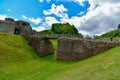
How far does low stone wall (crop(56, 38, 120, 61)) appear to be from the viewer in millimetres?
53469

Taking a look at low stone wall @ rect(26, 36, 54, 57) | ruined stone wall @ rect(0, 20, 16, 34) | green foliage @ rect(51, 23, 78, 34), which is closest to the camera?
low stone wall @ rect(26, 36, 54, 57)

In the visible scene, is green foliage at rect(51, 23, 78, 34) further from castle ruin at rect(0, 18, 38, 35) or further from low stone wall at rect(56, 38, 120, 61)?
low stone wall at rect(56, 38, 120, 61)

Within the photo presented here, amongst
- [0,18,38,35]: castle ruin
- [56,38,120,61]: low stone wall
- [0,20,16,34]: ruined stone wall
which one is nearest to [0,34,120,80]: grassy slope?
[56,38,120,61]: low stone wall

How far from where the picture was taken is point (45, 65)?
52.7 metres

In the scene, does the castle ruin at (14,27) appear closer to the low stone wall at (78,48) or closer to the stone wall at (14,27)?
the stone wall at (14,27)

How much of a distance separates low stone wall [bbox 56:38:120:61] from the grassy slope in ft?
8.29

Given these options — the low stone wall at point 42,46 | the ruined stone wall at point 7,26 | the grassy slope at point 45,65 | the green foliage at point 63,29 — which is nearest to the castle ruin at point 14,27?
the ruined stone wall at point 7,26

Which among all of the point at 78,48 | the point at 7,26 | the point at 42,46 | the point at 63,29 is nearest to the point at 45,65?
the point at 78,48

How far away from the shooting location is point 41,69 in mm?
48969

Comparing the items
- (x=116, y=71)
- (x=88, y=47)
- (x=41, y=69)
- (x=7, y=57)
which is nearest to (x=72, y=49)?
(x=88, y=47)

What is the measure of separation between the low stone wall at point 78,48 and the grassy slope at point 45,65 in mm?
2528

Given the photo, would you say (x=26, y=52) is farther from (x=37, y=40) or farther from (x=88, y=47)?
(x=88, y=47)

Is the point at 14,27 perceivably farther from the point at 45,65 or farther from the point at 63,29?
the point at 45,65

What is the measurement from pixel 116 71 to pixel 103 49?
69.4ft
